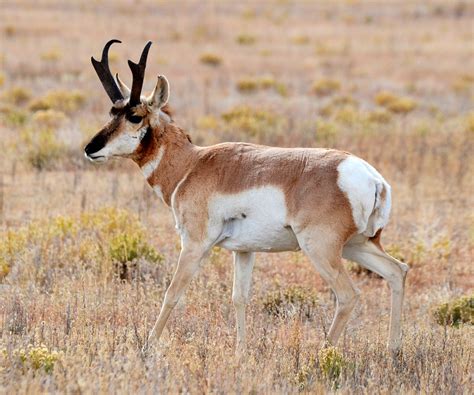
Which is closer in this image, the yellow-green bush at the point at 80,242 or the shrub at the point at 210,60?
the yellow-green bush at the point at 80,242

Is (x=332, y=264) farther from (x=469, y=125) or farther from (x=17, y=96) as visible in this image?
(x=17, y=96)

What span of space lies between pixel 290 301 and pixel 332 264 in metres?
1.88

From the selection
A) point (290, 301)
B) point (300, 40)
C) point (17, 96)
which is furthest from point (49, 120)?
point (300, 40)

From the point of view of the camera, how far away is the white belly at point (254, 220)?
21.7ft

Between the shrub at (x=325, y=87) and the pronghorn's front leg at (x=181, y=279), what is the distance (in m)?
17.9

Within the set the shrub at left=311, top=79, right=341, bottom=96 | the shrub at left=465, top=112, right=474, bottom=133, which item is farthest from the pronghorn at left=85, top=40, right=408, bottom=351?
the shrub at left=311, top=79, right=341, bottom=96

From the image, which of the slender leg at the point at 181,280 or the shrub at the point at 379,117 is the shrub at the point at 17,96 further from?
the slender leg at the point at 181,280

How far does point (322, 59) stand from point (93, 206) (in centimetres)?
2156

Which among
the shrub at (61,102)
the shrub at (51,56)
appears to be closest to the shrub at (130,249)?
the shrub at (61,102)

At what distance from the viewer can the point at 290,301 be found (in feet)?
27.4

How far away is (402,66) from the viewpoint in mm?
30812

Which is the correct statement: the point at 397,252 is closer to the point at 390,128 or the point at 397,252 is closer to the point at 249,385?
the point at 249,385

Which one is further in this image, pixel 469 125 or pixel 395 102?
pixel 395 102

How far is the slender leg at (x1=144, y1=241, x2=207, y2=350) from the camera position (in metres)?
6.78
